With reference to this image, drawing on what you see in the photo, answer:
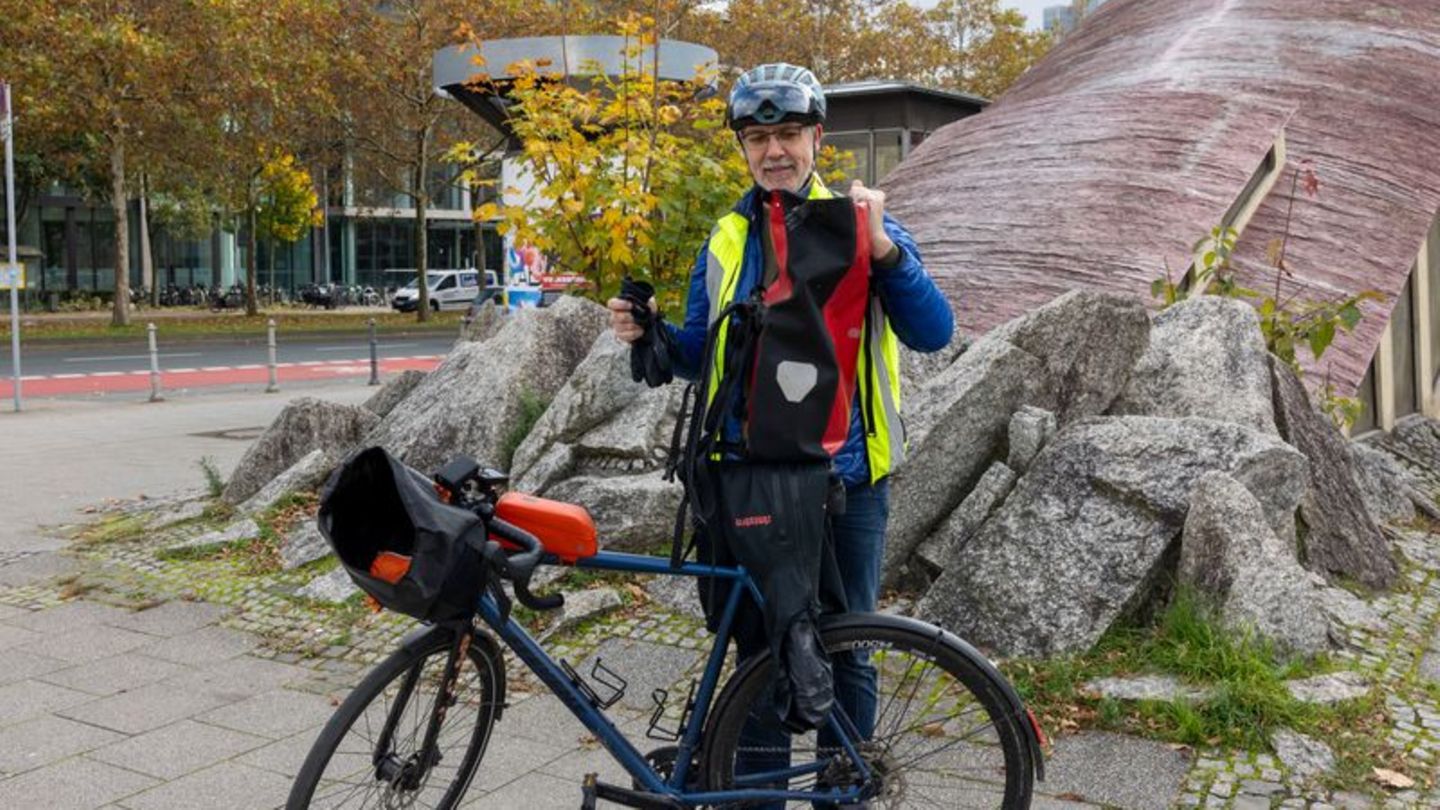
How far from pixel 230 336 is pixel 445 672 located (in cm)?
2930

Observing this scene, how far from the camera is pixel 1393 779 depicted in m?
3.93

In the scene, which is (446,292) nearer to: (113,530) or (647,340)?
(113,530)

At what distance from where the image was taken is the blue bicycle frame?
→ 3171 millimetres

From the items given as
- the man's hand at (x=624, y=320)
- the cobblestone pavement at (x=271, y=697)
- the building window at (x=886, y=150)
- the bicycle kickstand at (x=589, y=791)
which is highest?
the building window at (x=886, y=150)

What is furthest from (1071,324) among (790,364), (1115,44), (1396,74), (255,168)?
(255,168)

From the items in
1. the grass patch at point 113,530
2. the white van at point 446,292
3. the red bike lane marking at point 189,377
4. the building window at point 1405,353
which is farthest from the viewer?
the white van at point 446,292

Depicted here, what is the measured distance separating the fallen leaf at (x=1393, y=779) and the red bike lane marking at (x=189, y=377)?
15.6 meters

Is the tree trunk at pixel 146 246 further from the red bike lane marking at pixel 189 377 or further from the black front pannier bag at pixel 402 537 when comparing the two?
the black front pannier bag at pixel 402 537

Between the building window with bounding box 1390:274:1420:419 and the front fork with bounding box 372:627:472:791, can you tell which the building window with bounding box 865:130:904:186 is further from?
the front fork with bounding box 372:627:472:791

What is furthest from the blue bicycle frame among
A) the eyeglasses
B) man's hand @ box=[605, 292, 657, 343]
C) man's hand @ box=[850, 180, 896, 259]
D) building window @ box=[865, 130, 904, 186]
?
building window @ box=[865, 130, 904, 186]

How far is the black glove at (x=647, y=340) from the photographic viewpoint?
129 inches

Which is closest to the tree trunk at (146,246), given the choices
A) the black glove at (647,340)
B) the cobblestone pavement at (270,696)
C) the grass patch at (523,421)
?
the grass patch at (523,421)

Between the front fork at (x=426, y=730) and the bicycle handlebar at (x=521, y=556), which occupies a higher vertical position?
the bicycle handlebar at (x=521, y=556)

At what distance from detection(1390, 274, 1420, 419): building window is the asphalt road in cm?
1766
